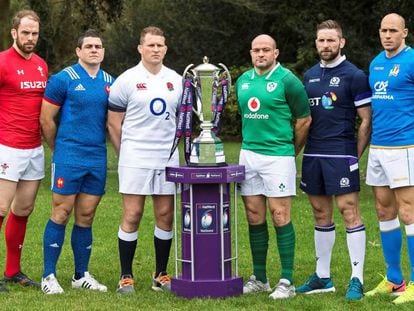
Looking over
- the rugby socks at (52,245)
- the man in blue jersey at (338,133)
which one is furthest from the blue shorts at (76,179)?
the man in blue jersey at (338,133)

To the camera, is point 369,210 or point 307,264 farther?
point 369,210

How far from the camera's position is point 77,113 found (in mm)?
8648

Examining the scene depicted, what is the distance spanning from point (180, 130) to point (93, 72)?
3.52ft

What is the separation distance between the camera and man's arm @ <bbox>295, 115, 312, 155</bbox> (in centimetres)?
848

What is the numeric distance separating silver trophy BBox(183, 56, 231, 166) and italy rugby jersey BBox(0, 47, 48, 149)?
150 centimetres

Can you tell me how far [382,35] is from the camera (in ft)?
27.1

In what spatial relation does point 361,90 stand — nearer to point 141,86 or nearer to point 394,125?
point 394,125

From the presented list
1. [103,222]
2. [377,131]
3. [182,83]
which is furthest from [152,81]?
[103,222]

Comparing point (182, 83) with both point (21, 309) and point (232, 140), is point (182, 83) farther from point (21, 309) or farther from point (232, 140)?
point (232, 140)

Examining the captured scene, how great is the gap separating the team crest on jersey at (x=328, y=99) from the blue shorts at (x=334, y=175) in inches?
19.1

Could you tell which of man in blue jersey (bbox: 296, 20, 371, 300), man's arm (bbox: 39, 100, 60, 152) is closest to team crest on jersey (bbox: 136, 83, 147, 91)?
man's arm (bbox: 39, 100, 60, 152)

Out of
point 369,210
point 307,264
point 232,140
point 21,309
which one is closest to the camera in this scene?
point 21,309

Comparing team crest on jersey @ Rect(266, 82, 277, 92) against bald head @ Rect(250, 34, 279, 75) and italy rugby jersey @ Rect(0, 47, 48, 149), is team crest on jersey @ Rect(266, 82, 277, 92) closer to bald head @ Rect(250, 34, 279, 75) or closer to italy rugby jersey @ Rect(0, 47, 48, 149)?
bald head @ Rect(250, 34, 279, 75)

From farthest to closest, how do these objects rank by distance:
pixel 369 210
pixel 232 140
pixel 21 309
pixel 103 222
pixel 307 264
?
pixel 232 140 < pixel 369 210 < pixel 103 222 < pixel 307 264 < pixel 21 309
